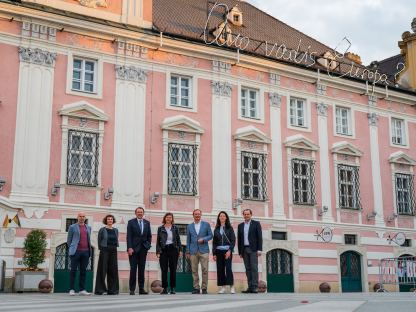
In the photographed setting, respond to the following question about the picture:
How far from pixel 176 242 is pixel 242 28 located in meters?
16.5

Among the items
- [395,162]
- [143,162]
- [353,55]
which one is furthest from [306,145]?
[353,55]

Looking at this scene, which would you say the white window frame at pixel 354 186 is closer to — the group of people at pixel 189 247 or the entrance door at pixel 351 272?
the entrance door at pixel 351 272

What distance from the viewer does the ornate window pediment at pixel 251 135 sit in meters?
24.7

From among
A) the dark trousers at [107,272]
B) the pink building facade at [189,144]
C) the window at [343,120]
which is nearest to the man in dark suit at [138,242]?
the dark trousers at [107,272]

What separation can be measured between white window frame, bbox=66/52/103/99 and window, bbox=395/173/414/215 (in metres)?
15.1

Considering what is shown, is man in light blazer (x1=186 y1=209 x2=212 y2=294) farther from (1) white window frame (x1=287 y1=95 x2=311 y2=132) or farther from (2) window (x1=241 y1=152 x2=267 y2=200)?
(1) white window frame (x1=287 y1=95 x2=311 y2=132)

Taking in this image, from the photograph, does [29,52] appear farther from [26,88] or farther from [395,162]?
[395,162]

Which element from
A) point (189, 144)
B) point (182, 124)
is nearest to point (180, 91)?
point (182, 124)

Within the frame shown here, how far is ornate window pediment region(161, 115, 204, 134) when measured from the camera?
23.1m

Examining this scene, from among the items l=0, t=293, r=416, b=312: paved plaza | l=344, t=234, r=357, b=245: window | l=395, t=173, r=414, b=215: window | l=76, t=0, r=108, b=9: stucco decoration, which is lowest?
l=0, t=293, r=416, b=312: paved plaza

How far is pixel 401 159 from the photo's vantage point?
2934cm

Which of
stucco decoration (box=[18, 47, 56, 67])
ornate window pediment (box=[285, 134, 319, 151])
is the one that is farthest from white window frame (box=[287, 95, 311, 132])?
stucco decoration (box=[18, 47, 56, 67])

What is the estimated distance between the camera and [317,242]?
2566 cm

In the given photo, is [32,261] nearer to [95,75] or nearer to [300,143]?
[95,75]
